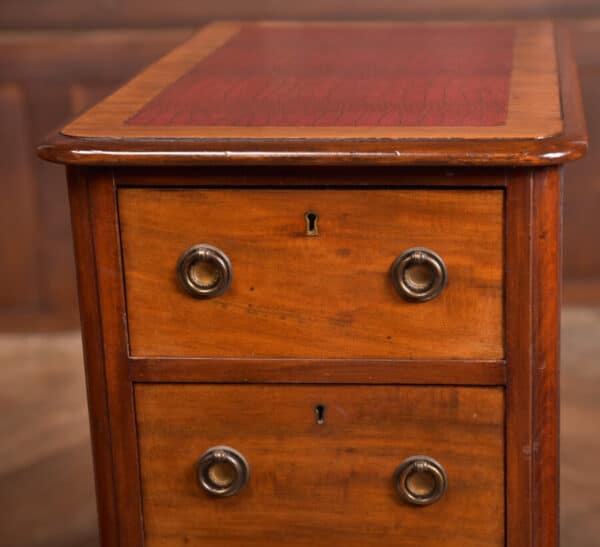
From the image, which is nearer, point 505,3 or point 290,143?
point 290,143

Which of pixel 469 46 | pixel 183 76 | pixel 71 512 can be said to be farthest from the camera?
pixel 71 512

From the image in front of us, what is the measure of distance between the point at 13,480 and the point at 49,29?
3.83 feet

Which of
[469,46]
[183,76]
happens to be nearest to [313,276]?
[183,76]

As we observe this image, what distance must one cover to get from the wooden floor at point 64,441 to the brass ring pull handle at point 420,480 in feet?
2.43

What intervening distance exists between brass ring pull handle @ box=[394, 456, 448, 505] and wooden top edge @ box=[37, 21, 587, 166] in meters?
0.38

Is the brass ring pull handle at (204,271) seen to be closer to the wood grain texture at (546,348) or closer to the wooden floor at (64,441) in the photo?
Result: the wood grain texture at (546,348)

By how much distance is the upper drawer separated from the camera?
1.29 meters

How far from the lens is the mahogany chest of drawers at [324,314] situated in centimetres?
128

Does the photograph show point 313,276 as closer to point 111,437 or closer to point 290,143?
point 290,143

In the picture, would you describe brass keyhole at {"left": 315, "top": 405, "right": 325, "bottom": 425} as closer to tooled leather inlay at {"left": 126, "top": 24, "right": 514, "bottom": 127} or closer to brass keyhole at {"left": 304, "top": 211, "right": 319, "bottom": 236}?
brass keyhole at {"left": 304, "top": 211, "right": 319, "bottom": 236}

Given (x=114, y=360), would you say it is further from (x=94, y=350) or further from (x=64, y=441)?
(x=64, y=441)

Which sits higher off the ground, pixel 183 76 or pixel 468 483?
pixel 183 76

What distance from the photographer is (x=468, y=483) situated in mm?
1390

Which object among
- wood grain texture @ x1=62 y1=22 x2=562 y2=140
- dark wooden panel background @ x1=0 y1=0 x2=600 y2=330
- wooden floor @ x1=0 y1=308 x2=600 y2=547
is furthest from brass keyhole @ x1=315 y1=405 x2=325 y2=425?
dark wooden panel background @ x1=0 y1=0 x2=600 y2=330
